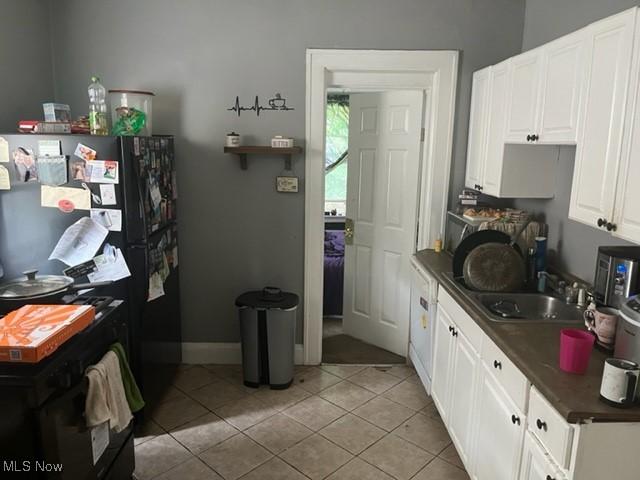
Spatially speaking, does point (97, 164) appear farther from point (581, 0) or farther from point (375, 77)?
point (581, 0)

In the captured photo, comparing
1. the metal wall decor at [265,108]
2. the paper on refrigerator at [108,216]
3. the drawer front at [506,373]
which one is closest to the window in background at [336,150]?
the metal wall decor at [265,108]

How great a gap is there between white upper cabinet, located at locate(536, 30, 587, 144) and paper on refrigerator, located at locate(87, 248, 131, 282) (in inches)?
85.9

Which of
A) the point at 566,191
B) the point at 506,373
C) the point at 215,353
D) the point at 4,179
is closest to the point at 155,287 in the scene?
the point at 4,179

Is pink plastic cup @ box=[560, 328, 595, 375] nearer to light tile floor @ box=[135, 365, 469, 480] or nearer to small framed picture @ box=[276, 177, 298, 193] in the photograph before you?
light tile floor @ box=[135, 365, 469, 480]

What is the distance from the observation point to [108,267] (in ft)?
8.36

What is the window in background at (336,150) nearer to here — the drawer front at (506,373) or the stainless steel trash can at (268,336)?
the stainless steel trash can at (268,336)

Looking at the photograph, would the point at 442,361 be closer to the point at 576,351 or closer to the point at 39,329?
the point at 576,351

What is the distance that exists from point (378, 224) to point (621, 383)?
255cm

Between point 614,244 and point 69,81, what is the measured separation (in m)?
3.40

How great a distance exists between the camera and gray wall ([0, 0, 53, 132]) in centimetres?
284

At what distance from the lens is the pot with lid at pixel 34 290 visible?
213 cm

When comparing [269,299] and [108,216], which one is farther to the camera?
[269,299]

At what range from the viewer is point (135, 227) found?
261 centimetres

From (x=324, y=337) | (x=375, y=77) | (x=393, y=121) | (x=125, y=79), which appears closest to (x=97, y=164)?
(x=125, y=79)
